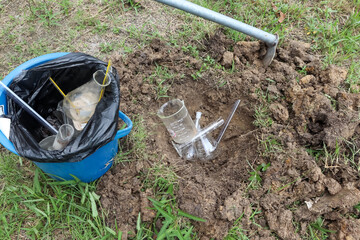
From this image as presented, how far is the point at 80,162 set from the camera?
5.10 ft

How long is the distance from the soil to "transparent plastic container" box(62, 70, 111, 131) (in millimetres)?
348

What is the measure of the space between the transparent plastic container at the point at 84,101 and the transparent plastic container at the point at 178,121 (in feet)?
1.51

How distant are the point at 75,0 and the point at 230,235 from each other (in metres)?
2.63

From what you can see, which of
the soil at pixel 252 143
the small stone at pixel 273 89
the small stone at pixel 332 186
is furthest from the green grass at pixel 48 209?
the small stone at pixel 273 89

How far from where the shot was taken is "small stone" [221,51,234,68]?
225 centimetres

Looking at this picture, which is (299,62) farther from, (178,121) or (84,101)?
(84,101)

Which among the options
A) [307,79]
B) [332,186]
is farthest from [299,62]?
[332,186]

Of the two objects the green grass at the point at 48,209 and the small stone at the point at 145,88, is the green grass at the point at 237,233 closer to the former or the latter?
the green grass at the point at 48,209

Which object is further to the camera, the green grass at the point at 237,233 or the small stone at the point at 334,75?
the small stone at the point at 334,75

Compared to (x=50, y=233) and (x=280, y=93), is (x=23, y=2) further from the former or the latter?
(x=280, y=93)

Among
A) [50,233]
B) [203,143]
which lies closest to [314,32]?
[203,143]

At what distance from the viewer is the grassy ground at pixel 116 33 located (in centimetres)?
182

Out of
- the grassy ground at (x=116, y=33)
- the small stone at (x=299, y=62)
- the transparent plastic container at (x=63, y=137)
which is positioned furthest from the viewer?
the small stone at (x=299, y=62)

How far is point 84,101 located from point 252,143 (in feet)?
3.95
